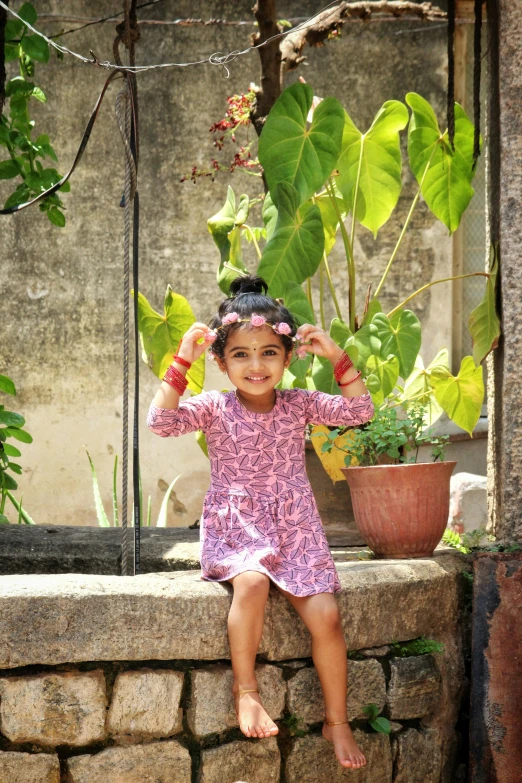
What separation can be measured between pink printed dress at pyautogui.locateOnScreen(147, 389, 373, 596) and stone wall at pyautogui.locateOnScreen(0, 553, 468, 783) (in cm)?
9

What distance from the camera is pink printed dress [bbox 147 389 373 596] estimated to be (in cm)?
249

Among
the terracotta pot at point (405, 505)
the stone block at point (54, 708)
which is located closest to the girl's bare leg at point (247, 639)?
the stone block at point (54, 708)

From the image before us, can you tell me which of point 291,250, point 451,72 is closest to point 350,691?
point 291,250

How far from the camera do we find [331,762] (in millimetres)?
2494

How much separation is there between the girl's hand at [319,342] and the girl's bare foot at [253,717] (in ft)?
3.19

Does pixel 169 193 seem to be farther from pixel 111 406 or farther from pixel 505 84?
pixel 505 84

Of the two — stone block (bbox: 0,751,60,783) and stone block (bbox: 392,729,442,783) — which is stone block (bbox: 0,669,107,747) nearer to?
stone block (bbox: 0,751,60,783)

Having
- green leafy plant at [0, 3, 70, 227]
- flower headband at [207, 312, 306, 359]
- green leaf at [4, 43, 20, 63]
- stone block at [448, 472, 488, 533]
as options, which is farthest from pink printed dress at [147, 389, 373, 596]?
stone block at [448, 472, 488, 533]

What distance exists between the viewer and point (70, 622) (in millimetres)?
2236

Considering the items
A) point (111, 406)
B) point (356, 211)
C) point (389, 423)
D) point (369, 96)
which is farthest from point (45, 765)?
point (369, 96)

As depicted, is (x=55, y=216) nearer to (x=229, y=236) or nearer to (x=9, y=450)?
(x=229, y=236)

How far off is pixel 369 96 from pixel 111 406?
2670mm

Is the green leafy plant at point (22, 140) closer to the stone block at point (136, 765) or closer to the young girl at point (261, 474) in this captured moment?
the young girl at point (261, 474)

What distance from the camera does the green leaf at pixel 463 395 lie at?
355 cm
